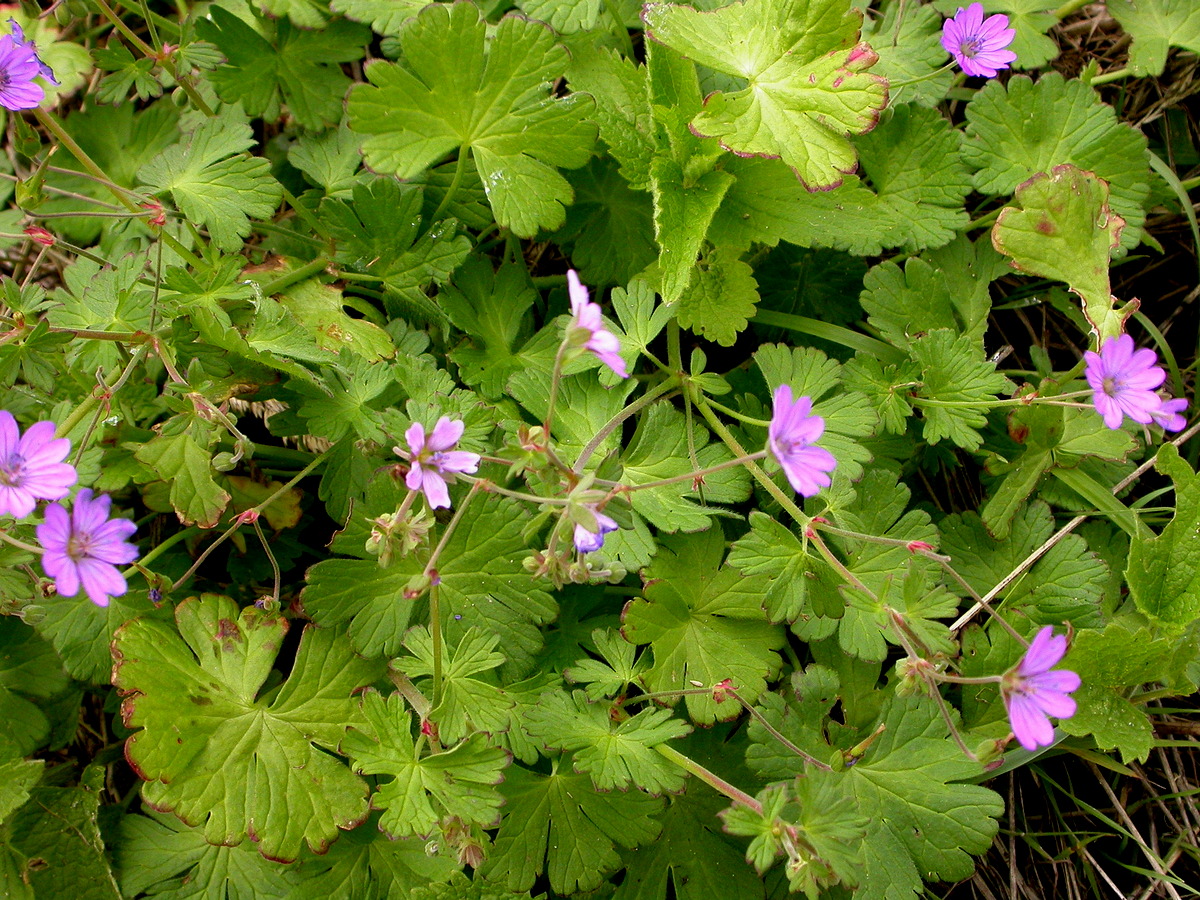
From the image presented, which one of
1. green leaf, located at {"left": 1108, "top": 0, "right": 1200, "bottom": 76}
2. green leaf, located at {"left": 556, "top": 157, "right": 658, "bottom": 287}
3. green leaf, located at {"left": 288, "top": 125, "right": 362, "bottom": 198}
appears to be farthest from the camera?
green leaf, located at {"left": 1108, "top": 0, "right": 1200, "bottom": 76}

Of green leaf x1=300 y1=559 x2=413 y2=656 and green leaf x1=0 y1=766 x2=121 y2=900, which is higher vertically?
green leaf x1=300 y1=559 x2=413 y2=656

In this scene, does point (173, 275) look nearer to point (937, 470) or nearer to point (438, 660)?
point (438, 660)

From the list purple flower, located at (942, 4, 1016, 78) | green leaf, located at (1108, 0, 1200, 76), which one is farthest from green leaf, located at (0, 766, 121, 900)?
green leaf, located at (1108, 0, 1200, 76)

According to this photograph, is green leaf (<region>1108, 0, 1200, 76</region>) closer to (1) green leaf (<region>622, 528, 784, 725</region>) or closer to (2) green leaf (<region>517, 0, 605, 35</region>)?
(2) green leaf (<region>517, 0, 605, 35</region>)

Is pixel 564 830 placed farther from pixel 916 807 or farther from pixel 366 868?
pixel 916 807

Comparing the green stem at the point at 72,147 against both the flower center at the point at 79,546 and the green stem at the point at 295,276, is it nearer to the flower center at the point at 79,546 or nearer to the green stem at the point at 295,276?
the green stem at the point at 295,276
